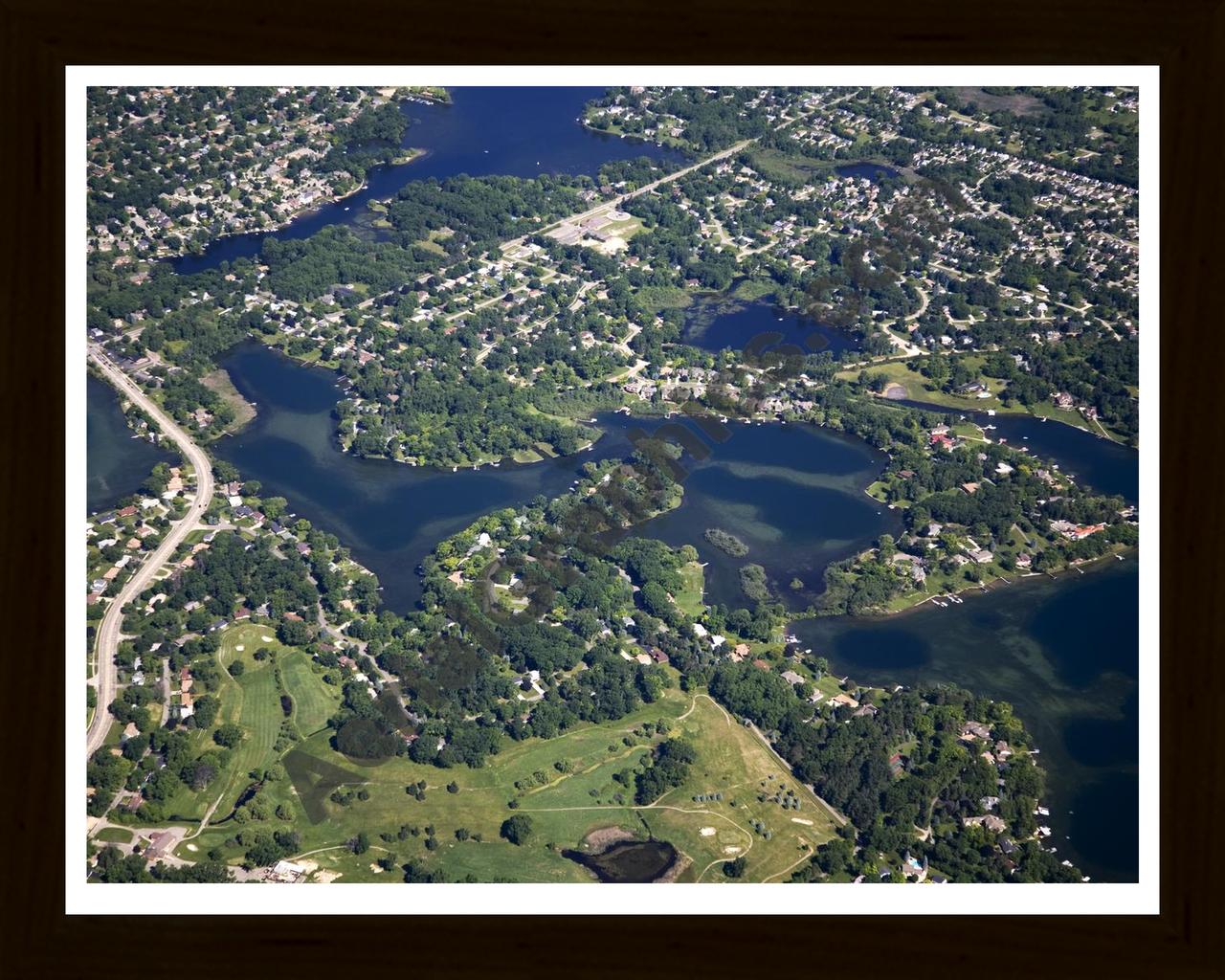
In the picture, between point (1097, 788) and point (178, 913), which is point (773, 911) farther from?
point (1097, 788)

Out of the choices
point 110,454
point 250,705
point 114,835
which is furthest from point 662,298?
point 114,835

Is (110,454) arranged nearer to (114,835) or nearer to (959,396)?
(114,835)

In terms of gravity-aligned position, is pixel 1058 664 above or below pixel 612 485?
below

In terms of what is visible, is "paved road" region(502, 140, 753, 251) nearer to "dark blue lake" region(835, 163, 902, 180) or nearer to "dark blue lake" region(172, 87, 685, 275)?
"dark blue lake" region(172, 87, 685, 275)

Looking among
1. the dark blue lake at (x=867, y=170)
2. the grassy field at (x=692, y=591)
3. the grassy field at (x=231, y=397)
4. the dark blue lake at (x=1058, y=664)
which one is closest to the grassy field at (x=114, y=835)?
the grassy field at (x=692, y=591)

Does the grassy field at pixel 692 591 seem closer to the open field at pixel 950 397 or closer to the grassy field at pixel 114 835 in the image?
the open field at pixel 950 397
